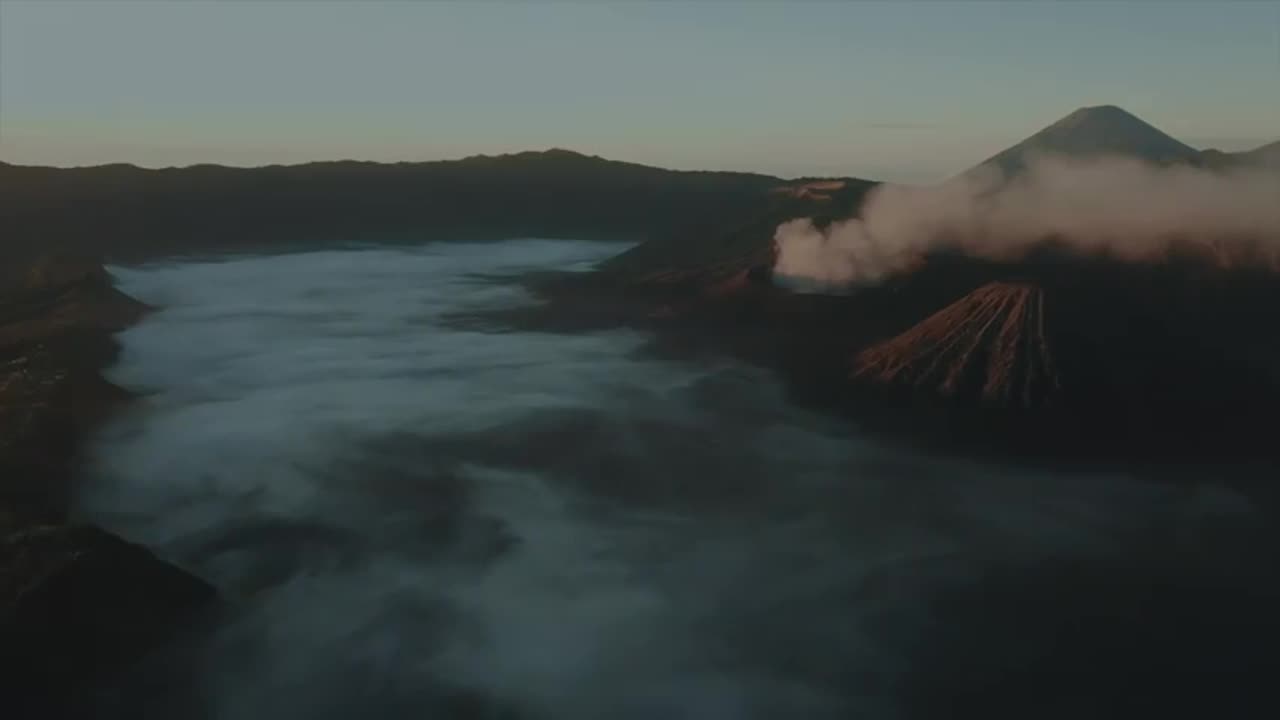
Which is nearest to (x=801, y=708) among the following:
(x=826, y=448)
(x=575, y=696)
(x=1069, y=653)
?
(x=575, y=696)

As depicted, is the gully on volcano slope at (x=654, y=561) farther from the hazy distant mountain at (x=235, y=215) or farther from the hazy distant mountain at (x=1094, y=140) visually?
the hazy distant mountain at (x=235, y=215)

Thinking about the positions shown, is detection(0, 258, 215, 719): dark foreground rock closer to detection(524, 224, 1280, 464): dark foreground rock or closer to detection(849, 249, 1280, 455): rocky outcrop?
detection(524, 224, 1280, 464): dark foreground rock

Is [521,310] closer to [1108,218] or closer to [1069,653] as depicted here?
[1108,218]

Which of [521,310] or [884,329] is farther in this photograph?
[521,310]

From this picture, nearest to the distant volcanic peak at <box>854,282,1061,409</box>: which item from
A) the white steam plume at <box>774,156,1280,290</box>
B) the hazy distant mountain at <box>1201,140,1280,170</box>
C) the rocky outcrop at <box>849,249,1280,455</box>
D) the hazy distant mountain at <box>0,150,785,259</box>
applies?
the rocky outcrop at <box>849,249,1280,455</box>

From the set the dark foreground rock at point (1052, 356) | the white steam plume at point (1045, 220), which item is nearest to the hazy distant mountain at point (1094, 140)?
the white steam plume at point (1045, 220)

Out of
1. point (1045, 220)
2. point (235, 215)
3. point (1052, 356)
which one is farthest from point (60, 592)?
point (235, 215)
